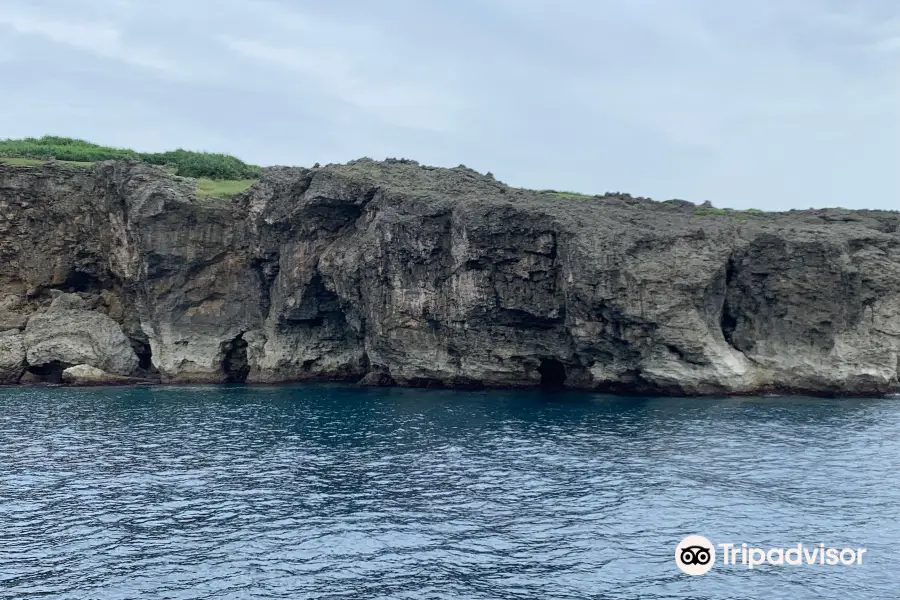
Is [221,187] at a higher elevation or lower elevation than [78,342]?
higher

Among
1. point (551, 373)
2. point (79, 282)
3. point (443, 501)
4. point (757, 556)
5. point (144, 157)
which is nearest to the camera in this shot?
point (757, 556)

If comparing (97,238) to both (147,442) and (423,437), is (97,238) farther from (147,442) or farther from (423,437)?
(423,437)

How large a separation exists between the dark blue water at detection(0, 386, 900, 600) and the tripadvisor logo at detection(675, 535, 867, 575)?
1.23ft

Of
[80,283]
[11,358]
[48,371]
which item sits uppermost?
[80,283]

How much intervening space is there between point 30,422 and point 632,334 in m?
36.9

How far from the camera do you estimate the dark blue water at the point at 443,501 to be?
22812 mm

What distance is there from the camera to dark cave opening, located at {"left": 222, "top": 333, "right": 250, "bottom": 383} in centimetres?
6788

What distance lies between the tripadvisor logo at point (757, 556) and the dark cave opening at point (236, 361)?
49513 mm

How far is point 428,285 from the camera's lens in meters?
60.2

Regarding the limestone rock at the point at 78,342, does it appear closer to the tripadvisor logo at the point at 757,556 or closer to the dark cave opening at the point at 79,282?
the dark cave opening at the point at 79,282

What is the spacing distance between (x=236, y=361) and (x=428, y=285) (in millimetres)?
19507

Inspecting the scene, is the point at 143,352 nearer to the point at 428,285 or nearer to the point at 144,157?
the point at 144,157

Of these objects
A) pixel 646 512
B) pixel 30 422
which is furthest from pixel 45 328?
pixel 646 512

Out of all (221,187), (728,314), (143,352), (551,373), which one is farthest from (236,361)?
(728,314)
